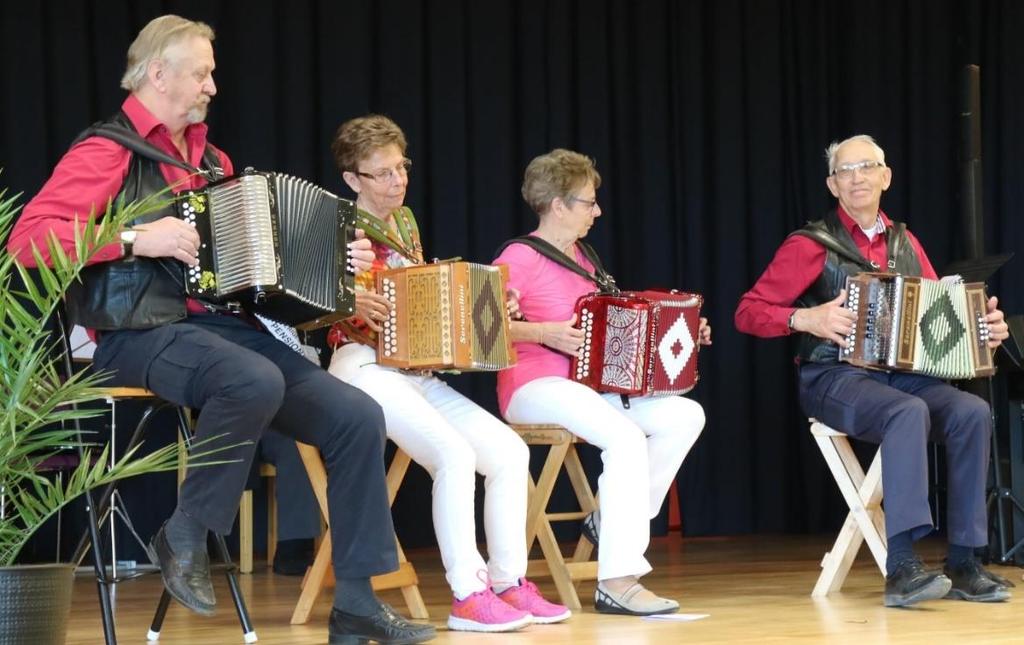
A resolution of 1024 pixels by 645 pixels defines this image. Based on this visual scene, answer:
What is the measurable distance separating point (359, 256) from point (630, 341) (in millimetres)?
955

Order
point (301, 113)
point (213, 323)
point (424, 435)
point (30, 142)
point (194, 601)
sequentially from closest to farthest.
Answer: point (194, 601)
point (213, 323)
point (424, 435)
point (30, 142)
point (301, 113)

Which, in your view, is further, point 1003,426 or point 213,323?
point 1003,426

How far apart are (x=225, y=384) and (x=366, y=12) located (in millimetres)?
3073

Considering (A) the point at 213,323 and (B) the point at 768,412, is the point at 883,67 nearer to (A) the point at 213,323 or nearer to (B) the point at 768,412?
(B) the point at 768,412

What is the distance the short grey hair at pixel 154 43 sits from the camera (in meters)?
3.21

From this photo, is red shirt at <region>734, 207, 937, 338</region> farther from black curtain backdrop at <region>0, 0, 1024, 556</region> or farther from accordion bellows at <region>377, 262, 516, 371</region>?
black curtain backdrop at <region>0, 0, 1024, 556</region>

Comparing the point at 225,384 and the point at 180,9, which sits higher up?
the point at 180,9

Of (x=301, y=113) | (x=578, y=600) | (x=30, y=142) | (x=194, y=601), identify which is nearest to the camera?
(x=194, y=601)

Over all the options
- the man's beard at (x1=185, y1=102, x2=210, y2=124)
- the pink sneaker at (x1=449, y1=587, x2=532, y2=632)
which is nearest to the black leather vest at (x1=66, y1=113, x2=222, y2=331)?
the man's beard at (x1=185, y1=102, x2=210, y2=124)

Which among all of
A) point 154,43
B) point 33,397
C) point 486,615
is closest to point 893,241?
point 486,615

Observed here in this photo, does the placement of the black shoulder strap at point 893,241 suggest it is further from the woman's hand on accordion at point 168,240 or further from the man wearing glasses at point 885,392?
the woman's hand on accordion at point 168,240

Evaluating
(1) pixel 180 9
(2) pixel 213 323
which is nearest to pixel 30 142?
(1) pixel 180 9

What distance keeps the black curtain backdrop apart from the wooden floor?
134 cm

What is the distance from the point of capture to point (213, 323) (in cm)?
320
